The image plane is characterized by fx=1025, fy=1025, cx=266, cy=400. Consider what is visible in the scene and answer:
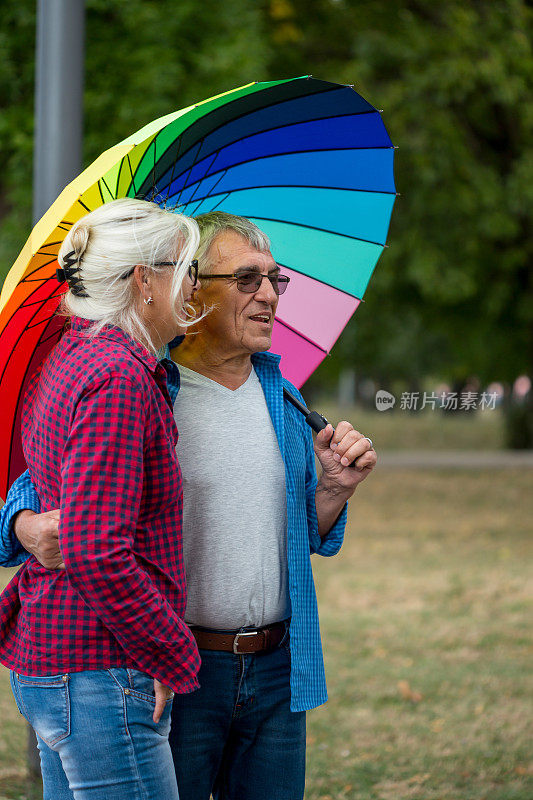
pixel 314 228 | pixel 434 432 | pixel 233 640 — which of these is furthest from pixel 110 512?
pixel 434 432

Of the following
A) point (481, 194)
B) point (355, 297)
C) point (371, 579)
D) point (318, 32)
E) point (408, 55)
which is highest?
point (318, 32)

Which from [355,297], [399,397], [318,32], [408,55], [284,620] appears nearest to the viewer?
[284,620]

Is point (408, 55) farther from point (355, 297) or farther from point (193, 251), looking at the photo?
point (193, 251)

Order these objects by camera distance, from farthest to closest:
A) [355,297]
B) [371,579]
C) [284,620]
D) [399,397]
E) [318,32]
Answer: [318,32]
[371,579]
[399,397]
[355,297]
[284,620]

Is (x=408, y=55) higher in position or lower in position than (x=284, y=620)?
higher

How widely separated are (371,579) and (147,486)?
7405mm

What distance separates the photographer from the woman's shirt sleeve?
1.91 meters

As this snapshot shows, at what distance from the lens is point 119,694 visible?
2.03 m

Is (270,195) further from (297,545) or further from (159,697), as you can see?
(159,697)

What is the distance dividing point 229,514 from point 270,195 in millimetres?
981

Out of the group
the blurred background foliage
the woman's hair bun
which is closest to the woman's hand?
the woman's hair bun

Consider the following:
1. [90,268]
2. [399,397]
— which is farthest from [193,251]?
[399,397]

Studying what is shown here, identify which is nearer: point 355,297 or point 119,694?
point 119,694

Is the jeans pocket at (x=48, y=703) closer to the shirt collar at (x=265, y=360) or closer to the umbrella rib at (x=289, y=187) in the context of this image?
the shirt collar at (x=265, y=360)
